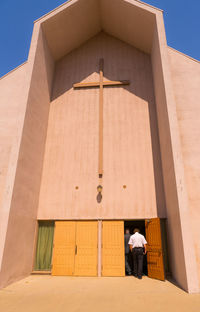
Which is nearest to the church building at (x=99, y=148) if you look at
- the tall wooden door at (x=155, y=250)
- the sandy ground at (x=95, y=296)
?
the tall wooden door at (x=155, y=250)

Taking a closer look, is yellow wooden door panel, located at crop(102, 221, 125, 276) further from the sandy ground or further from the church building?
the sandy ground

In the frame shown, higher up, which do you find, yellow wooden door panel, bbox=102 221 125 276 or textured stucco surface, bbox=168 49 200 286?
textured stucco surface, bbox=168 49 200 286

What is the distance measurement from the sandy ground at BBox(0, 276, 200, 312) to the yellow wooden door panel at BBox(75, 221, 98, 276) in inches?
32.7

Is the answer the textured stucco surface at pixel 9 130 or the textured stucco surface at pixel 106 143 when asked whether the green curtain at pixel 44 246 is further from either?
the textured stucco surface at pixel 9 130

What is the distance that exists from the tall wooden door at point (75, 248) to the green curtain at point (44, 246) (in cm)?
29

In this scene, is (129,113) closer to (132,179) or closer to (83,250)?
(132,179)

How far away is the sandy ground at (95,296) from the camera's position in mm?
4570

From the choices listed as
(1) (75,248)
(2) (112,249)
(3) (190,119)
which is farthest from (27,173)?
(3) (190,119)

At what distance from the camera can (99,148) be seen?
9.90 meters

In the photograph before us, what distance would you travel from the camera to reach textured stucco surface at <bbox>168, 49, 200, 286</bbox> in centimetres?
720

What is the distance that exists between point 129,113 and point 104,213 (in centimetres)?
488

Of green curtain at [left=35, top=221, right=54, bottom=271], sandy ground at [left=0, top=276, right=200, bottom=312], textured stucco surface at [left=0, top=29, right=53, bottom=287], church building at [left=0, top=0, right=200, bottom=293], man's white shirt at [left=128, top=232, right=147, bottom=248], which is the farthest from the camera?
green curtain at [left=35, top=221, right=54, bottom=271]

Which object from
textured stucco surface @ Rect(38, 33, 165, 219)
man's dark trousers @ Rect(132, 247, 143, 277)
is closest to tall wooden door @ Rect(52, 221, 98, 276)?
textured stucco surface @ Rect(38, 33, 165, 219)

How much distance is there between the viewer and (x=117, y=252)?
27.2 ft
